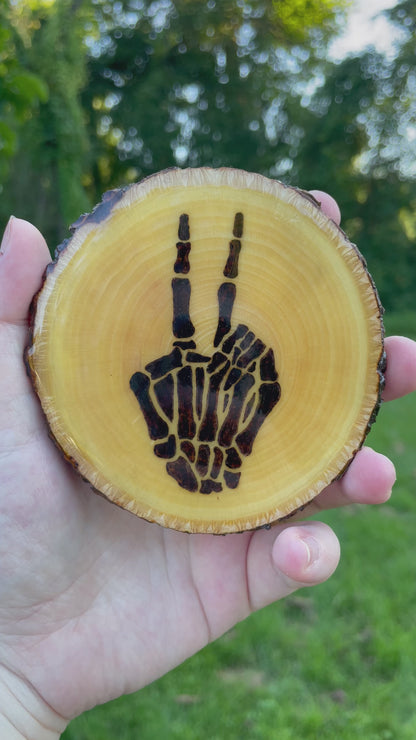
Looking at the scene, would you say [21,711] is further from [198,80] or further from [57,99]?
[198,80]

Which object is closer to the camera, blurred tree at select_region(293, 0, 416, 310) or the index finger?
the index finger

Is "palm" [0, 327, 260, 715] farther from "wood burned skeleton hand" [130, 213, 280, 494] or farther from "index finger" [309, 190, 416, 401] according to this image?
"index finger" [309, 190, 416, 401]

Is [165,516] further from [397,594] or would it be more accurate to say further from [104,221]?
[397,594]

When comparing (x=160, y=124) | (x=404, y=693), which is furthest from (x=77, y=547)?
(x=160, y=124)

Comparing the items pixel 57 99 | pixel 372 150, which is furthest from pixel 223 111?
pixel 57 99

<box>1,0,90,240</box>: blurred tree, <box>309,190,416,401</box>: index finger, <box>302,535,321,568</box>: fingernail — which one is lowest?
<box>302,535,321,568</box>: fingernail

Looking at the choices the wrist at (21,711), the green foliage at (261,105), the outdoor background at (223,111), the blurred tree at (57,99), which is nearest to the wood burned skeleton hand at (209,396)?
Answer: the wrist at (21,711)

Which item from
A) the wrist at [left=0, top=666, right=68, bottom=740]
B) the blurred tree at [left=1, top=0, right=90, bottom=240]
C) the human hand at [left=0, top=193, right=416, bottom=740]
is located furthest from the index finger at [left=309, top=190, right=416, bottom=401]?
the blurred tree at [left=1, top=0, right=90, bottom=240]
